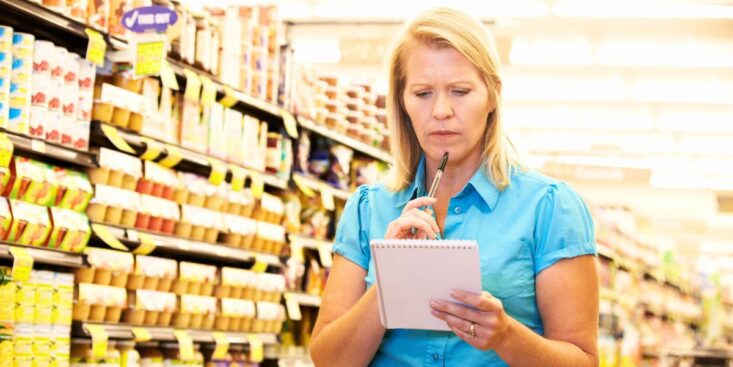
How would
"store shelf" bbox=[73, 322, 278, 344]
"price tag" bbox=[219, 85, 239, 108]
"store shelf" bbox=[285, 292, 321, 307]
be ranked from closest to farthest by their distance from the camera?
"store shelf" bbox=[73, 322, 278, 344] → "price tag" bbox=[219, 85, 239, 108] → "store shelf" bbox=[285, 292, 321, 307]

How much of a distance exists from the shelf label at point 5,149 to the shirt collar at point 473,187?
213 centimetres

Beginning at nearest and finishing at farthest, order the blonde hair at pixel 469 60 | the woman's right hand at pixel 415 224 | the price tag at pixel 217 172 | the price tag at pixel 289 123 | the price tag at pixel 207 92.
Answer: the woman's right hand at pixel 415 224, the blonde hair at pixel 469 60, the price tag at pixel 207 92, the price tag at pixel 217 172, the price tag at pixel 289 123

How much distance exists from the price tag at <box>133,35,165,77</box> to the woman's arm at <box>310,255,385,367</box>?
256cm

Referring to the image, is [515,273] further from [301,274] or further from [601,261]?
[601,261]

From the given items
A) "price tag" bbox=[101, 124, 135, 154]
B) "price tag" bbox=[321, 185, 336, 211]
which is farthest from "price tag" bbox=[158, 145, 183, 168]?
"price tag" bbox=[321, 185, 336, 211]

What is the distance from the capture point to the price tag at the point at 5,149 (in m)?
3.84

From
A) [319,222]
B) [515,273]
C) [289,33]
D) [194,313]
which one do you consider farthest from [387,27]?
[515,273]

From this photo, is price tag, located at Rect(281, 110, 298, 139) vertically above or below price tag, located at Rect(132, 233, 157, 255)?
above

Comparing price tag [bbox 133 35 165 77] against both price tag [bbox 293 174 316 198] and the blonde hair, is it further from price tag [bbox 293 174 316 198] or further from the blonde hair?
the blonde hair

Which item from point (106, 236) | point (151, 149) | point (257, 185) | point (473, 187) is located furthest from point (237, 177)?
point (473, 187)

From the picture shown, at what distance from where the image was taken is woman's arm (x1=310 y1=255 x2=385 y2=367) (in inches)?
78.4

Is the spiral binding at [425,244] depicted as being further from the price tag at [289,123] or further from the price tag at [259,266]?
the price tag at [289,123]

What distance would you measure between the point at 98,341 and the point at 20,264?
65 cm

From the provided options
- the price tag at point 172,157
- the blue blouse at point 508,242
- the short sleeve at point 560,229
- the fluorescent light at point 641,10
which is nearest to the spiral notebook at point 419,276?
the blue blouse at point 508,242
